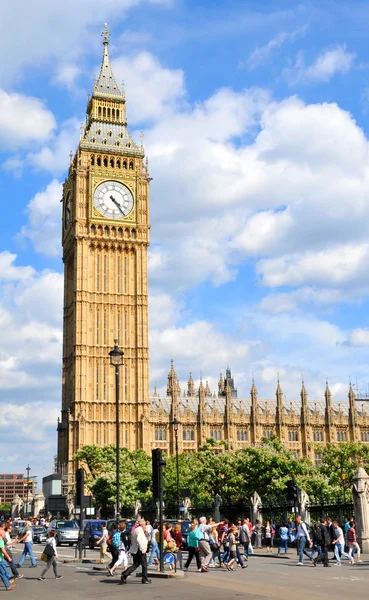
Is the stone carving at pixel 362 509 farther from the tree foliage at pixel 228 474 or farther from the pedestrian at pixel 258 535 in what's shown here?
the tree foliage at pixel 228 474

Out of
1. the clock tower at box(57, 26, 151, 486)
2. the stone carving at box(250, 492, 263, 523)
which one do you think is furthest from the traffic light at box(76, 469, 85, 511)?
the clock tower at box(57, 26, 151, 486)

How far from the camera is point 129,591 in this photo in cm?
1883

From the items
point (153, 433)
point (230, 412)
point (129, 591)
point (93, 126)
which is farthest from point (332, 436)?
point (129, 591)

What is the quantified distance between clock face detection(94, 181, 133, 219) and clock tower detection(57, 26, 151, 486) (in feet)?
0.40

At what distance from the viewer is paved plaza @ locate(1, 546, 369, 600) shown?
1725cm

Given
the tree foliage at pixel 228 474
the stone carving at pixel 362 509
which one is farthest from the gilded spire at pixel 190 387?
the stone carving at pixel 362 509

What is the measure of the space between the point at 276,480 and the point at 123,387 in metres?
33.2

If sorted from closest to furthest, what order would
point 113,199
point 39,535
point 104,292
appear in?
point 39,535
point 104,292
point 113,199

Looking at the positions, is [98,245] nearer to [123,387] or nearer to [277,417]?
[123,387]

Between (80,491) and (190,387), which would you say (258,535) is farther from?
(190,387)

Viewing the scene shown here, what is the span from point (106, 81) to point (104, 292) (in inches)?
1233

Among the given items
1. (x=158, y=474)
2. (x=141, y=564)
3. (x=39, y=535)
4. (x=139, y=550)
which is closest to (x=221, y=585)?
(x=141, y=564)

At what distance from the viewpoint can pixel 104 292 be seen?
8950 centimetres

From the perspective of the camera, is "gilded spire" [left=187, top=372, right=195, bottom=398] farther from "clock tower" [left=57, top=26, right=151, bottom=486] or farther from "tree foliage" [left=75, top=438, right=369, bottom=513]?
"tree foliage" [left=75, top=438, right=369, bottom=513]
